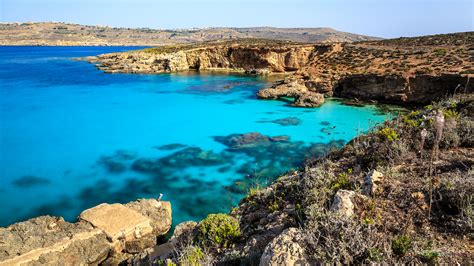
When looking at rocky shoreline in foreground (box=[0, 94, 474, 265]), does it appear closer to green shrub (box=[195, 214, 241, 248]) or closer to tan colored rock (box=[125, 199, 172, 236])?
green shrub (box=[195, 214, 241, 248])

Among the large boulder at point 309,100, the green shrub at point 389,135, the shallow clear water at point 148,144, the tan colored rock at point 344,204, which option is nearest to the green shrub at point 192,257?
the tan colored rock at point 344,204

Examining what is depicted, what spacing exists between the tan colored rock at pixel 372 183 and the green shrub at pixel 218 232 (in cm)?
209

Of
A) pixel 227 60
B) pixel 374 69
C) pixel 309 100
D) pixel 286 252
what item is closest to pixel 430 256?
pixel 286 252

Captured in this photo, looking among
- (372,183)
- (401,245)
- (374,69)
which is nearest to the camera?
(401,245)

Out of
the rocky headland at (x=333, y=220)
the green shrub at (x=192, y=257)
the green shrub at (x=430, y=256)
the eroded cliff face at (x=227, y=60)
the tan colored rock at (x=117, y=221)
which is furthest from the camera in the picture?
the eroded cliff face at (x=227, y=60)

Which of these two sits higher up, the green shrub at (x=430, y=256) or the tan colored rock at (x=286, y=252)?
the green shrub at (x=430, y=256)

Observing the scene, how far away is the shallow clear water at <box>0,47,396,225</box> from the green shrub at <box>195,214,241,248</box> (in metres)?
5.11

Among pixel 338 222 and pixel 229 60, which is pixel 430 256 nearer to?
pixel 338 222

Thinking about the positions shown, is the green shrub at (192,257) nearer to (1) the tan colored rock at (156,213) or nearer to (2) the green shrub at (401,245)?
Answer: (2) the green shrub at (401,245)

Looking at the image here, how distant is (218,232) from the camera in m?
4.86

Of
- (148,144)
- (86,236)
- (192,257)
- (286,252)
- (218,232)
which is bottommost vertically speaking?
(148,144)

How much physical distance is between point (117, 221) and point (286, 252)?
6.49 metres

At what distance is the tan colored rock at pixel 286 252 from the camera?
10.8 feet

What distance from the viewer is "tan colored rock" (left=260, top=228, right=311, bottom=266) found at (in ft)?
10.8
